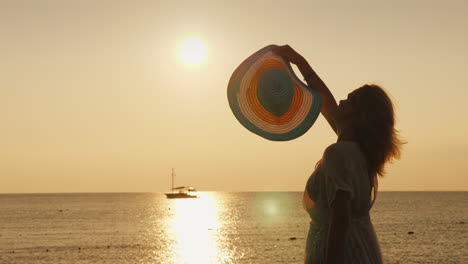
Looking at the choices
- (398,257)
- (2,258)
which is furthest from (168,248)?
(398,257)

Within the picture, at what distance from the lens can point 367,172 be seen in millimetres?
3162

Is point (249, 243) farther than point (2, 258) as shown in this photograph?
Yes

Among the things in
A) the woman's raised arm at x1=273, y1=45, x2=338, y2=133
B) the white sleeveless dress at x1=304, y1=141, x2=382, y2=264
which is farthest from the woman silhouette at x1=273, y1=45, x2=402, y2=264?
the woman's raised arm at x1=273, y1=45, x2=338, y2=133

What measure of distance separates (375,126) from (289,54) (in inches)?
31.5

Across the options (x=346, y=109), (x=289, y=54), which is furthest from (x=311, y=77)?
(x=346, y=109)

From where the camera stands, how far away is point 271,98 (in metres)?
3.86

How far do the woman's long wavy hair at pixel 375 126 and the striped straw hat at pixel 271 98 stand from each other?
47 centimetres

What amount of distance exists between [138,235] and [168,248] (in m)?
18.2

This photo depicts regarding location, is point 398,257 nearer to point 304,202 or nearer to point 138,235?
point 138,235

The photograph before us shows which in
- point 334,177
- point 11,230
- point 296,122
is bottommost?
point 11,230

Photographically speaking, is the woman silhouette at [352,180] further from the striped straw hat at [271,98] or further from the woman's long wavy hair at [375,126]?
the striped straw hat at [271,98]

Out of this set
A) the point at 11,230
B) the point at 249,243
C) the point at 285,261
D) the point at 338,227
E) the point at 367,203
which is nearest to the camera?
the point at 338,227

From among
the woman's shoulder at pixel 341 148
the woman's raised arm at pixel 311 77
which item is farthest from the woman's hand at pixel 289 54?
the woman's shoulder at pixel 341 148

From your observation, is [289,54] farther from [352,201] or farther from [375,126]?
[352,201]
